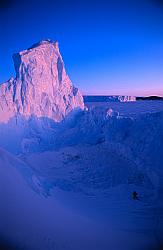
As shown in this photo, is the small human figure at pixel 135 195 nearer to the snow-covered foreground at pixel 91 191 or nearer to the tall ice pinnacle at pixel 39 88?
the snow-covered foreground at pixel 91 191

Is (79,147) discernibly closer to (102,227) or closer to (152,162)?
(152,162)

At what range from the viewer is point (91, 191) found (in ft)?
13.7

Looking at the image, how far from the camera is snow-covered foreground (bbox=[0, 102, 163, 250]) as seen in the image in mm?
2295

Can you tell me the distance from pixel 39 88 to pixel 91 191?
250 inches

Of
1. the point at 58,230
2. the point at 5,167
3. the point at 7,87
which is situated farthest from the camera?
the point at 7,87

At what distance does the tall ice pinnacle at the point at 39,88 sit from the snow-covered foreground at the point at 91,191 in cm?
163

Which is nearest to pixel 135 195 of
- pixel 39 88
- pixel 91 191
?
pixel 91 191

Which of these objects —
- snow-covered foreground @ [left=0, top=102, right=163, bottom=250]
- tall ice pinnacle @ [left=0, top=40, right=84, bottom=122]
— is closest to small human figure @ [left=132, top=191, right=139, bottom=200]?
snow-covered foreground @ [left=0, top=102, right=163, bottom=250]

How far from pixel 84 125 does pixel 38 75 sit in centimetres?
284

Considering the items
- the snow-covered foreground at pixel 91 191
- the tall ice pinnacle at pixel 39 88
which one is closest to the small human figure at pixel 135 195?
the snow-covered foreground at pixel 91 191

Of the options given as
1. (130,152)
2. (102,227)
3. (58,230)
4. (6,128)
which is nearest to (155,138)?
(130,152)

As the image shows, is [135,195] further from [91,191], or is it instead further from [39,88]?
[39,88]

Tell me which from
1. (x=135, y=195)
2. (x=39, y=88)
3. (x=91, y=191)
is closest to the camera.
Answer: (x=135, y=195)

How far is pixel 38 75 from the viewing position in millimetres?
9758
